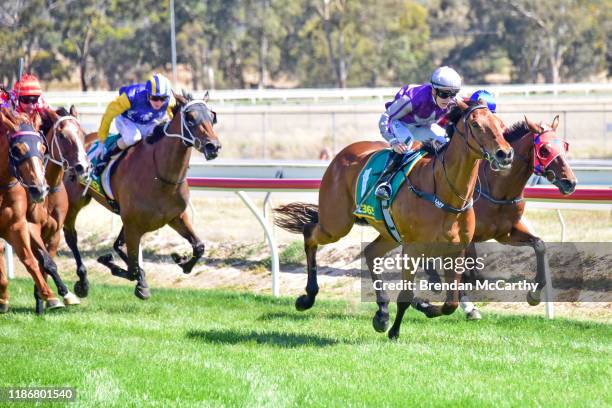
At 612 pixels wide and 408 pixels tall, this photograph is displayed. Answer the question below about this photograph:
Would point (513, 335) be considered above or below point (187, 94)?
below

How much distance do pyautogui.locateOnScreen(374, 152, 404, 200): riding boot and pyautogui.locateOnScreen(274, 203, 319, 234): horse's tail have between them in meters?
1.24

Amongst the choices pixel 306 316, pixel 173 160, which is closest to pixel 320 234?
pixel 306 316

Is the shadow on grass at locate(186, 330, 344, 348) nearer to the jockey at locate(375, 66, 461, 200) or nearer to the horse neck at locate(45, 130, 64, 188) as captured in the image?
the jockey at locate(375, 66, 461, 200)

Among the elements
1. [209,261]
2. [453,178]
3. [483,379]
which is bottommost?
[209,261]

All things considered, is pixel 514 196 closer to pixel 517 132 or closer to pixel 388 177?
pixel 517 132

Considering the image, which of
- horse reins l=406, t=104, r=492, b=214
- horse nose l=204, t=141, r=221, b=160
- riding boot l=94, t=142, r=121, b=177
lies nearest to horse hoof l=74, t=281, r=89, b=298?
riding boot l=94, t=142, r=121, b=177

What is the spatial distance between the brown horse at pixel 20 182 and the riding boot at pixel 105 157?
64.7 inches

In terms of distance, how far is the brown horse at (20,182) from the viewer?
8.01 meters

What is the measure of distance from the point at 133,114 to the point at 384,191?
10.8 feet

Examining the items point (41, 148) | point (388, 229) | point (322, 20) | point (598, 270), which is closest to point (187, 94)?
point (41, 148)

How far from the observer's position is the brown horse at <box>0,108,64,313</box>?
8013 millimetres

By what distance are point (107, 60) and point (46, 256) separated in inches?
2088

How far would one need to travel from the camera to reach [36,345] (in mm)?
7566

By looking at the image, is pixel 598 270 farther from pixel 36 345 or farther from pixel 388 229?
pixel 36 345
